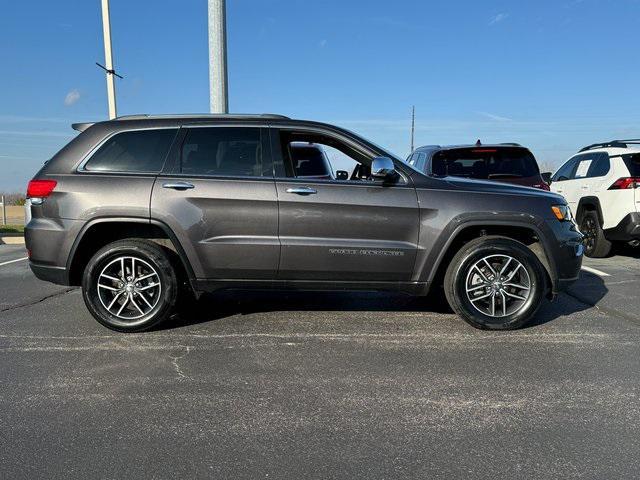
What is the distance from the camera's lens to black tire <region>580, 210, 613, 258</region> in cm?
854

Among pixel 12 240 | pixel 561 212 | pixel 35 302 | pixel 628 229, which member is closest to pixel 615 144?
pixel 628 229

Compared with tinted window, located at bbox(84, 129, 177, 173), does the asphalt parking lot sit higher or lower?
lower

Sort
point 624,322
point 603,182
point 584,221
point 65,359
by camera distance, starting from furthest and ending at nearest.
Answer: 1. point 584,221
2. point 603,182
3. point 624,322
4. point 65,359

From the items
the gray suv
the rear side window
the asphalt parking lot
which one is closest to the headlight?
the gray suv

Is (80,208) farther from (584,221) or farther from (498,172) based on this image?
(584,221)

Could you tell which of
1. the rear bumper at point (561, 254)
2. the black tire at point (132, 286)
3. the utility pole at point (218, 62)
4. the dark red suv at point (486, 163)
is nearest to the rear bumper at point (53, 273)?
the black tire at point (132, 286)

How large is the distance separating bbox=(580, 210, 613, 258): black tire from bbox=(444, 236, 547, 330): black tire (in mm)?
4694

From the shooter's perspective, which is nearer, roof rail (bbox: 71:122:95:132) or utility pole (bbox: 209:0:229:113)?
roof rail (bbox: 71:122:95:132)

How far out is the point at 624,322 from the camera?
16.2 feet

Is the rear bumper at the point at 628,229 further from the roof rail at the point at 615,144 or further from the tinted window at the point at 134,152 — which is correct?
the tinted window at the point at 134,152

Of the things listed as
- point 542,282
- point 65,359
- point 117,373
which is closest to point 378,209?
point 542,282

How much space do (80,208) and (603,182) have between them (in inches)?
302

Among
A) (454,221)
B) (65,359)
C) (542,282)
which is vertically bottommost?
(65,359)

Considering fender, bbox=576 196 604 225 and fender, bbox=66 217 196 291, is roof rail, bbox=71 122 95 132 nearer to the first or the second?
fender, bbox=66 217 196 291
